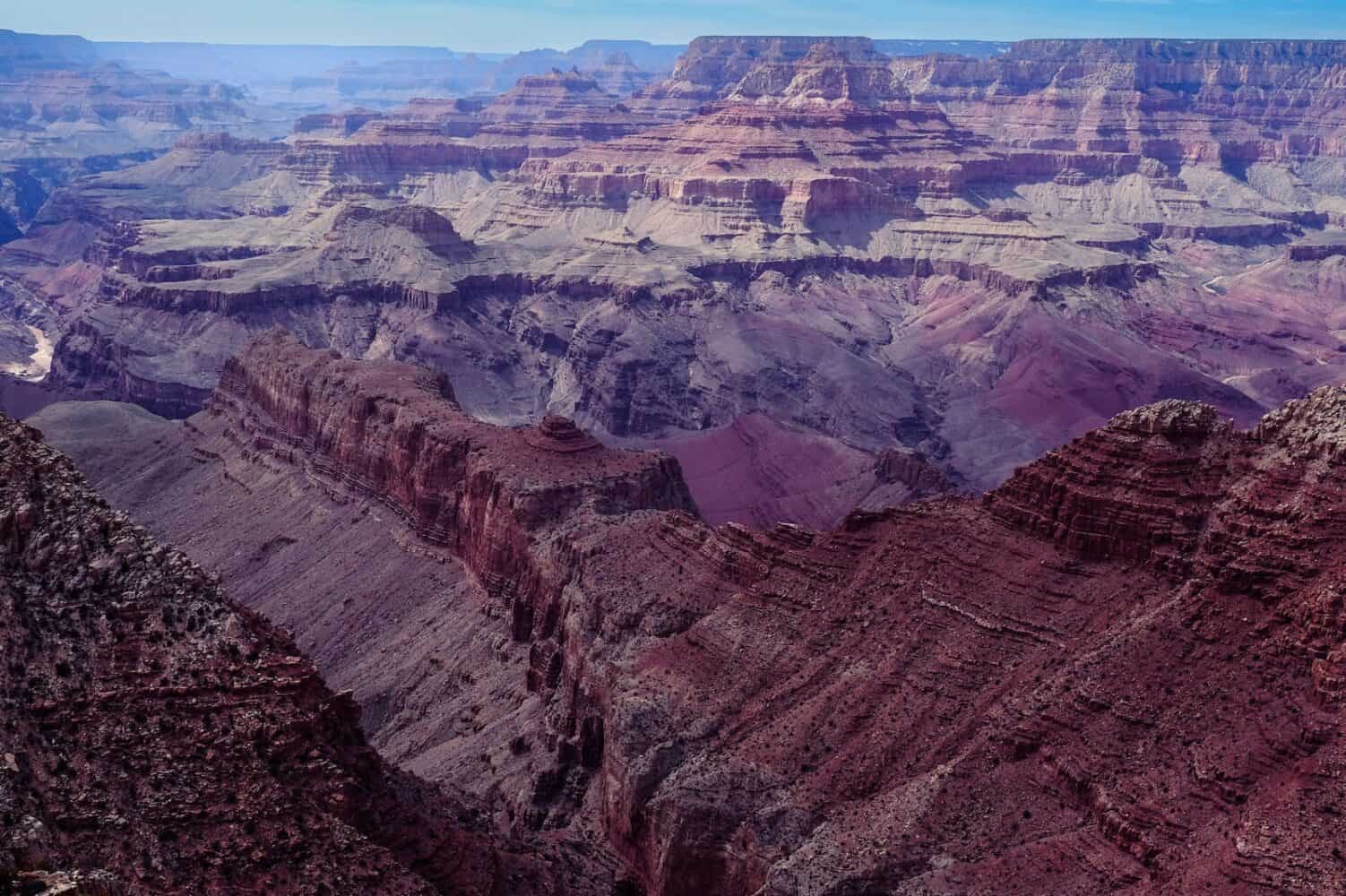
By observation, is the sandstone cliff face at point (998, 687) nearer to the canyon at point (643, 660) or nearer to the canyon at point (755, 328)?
the canyon at point (643, 660)

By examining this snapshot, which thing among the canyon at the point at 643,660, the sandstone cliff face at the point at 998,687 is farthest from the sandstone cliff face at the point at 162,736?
the sandstone cliff face at the point at 998,687

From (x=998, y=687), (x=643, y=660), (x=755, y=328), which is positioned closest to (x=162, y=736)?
(x=643, y=660)

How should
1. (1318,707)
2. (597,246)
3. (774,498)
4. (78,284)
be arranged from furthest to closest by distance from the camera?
(78,284), (597,246), (774,498), (1318,707)

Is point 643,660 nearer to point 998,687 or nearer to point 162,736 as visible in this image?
point 998,687

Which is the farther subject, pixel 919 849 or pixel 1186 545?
pixel 1186 545

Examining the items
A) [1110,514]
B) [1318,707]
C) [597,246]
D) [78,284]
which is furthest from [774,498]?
[78,284]

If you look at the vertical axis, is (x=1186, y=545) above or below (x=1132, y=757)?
above

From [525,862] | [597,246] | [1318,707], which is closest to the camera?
[1318,707]

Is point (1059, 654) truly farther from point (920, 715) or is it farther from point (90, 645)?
point (90, 645)
